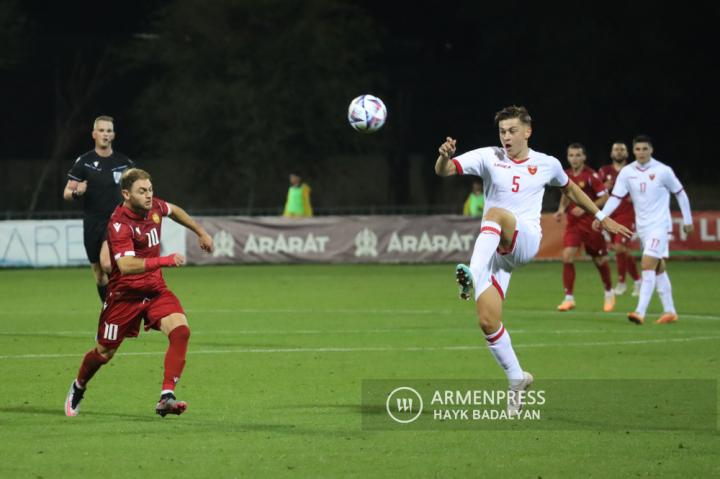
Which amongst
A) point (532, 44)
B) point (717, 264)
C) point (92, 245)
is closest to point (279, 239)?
point (717, 264)

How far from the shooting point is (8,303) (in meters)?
21.3

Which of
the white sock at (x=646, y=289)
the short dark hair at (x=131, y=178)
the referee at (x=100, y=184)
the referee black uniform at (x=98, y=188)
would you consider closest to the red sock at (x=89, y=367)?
the short dark hair at (x=131, y=178)

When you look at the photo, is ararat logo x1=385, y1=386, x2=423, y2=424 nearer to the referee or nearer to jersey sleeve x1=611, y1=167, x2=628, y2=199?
the referee

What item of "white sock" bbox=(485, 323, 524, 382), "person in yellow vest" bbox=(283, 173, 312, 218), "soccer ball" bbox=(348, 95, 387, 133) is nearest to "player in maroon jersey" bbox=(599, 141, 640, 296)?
"soccer ball" bbox=(348, 95, 387, 133)

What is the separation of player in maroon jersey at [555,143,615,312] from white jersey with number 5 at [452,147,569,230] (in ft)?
31.1

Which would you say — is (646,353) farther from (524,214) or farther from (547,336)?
(524,214)

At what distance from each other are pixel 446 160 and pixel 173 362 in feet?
8.17

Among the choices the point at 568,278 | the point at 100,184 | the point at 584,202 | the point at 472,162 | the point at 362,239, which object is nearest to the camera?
the point at 472,162

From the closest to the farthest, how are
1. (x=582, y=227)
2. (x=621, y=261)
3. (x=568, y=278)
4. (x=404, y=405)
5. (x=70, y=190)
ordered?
(x=404, y=405) → (x=70, y=190) → (x=568, y=278) → (x=582, y=227) → (x=621, y=261)

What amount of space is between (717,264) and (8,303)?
1692 cm

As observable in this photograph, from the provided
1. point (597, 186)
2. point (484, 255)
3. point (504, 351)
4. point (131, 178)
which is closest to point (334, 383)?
point (504, 351)

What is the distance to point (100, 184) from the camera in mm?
15180

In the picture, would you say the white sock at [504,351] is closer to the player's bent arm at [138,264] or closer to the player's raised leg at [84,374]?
the player's bent arm at [138,264]

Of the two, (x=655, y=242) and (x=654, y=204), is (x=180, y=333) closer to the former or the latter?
(x=655, y=242)
